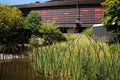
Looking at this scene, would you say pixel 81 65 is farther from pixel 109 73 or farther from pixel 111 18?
pixel 111 18

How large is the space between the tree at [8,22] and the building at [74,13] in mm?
16220

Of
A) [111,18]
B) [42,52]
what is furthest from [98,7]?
[42,52]

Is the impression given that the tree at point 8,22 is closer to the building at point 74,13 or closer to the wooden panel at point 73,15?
the building at point 74,13

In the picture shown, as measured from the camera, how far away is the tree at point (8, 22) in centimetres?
2166

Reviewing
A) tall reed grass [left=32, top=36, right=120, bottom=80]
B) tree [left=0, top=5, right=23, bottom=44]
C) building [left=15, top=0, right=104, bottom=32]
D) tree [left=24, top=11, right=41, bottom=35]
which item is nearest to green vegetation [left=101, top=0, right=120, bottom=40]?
tree [left=0, top=5, right=23, bottom=44]

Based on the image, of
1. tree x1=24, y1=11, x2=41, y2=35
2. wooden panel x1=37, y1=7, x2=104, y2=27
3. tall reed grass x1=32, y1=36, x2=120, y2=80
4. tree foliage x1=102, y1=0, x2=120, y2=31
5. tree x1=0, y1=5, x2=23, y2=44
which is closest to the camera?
tall reed grass x1=32, y1=36, x2=120, y2=80

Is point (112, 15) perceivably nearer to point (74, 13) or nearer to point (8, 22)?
point (8, 22)

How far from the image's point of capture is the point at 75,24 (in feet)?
128

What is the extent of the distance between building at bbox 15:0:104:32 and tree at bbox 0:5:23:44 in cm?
1622

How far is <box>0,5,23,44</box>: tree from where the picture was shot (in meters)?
21.7

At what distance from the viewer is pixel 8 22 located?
2206cm

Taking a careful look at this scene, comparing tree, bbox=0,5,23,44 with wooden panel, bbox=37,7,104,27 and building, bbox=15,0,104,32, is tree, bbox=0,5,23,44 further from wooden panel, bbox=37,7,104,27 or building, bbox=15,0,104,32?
wooden panel, bbox=37,7,104,27

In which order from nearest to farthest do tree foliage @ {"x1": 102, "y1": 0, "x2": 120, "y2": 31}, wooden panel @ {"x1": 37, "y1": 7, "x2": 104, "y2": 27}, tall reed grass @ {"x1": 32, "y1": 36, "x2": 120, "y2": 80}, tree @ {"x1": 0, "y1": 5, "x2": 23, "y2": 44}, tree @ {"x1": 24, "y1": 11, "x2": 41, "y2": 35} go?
tall reed grass @ {"x1": 32, "y1": 36, "x2": 120, "y2": 80}
tree foliage @ {"x1": 102, "y1": 0, "x2": 120, "y2": 31}
tree @ {"x1": 0, "y1": 5, "x2": 23, "y2": 44}
tree @ {"x1": 24, "y1": 11, "x2": 41, "y2": 35}
wooden panel @ {"x1": 37, "y1": 7, "x2": 104, "y2": 27}

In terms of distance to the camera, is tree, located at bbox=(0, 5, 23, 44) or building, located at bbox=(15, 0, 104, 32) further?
building, located at bbox=(15, 0, 104, 32)
